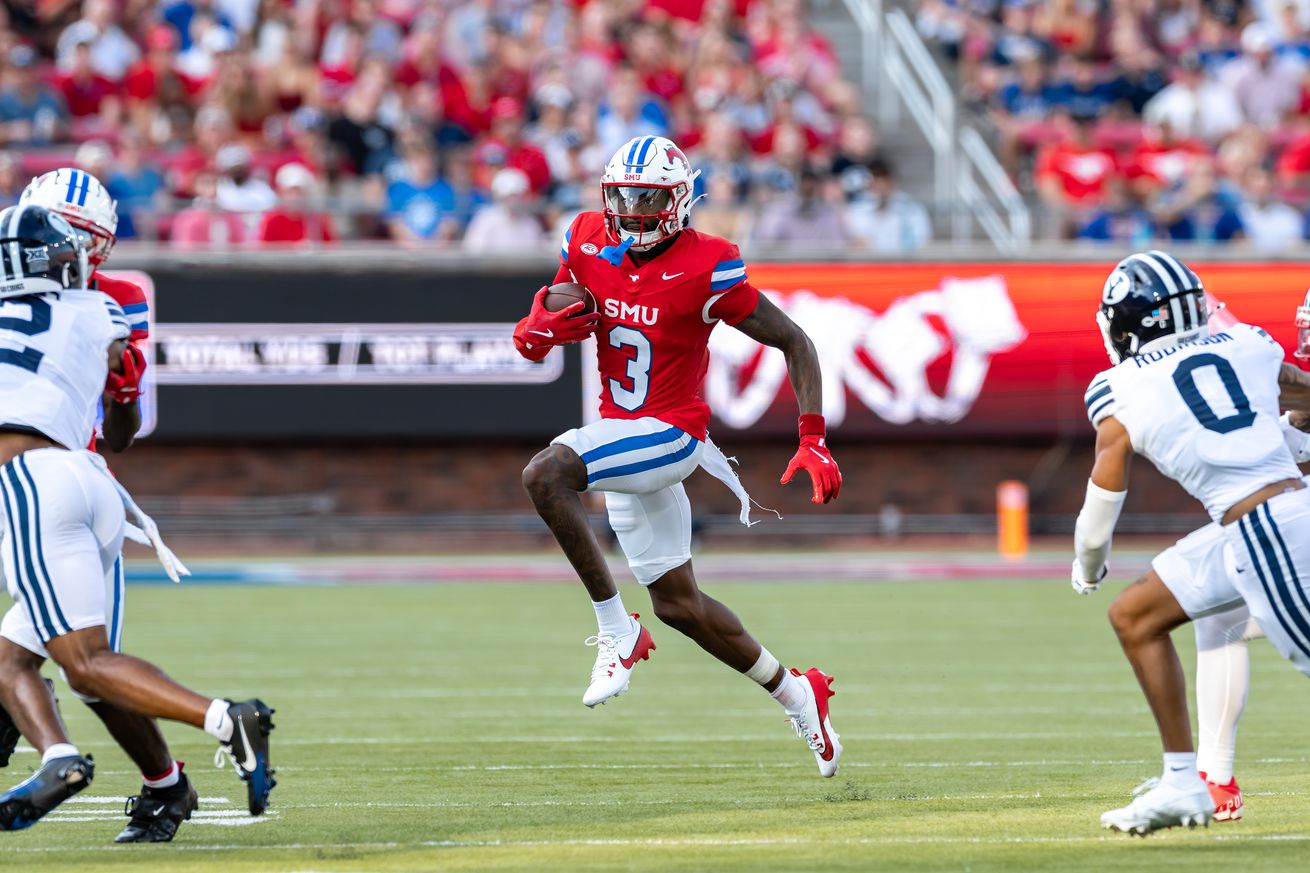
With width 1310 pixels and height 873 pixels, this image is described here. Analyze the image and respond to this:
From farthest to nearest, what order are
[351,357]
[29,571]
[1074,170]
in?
1. [1074,170]
2. [351,357]
3. [29,571]

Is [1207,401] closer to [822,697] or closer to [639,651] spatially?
[822,697]

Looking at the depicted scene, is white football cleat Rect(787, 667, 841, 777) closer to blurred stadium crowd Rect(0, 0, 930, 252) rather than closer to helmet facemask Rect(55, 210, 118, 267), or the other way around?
helmet facemask Rect(55, 210, 118, 267)

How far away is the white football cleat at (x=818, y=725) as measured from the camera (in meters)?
6.92

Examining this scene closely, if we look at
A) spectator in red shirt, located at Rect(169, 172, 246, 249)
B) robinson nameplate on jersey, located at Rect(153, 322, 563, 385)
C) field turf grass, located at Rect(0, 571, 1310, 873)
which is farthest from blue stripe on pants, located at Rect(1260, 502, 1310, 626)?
spectator in red shirt, located at Rect(169, 172, 246, 249)

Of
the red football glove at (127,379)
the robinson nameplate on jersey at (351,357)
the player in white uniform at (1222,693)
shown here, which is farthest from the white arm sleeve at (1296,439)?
the robinson nameplate on jersey at (351,357)

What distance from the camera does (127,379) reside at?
5.71m

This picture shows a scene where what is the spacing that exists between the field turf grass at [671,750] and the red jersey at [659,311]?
1.33 m

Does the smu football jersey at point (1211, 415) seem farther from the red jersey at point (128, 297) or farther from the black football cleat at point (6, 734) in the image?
the black football cleat at point (6, 734)

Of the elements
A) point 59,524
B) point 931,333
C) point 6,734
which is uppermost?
point 59,524

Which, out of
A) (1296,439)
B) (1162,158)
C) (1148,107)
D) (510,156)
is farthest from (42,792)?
(1148,107)

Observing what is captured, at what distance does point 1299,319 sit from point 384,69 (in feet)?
41.3

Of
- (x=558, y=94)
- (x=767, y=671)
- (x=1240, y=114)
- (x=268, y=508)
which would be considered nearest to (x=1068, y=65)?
(x=1240, y=114)

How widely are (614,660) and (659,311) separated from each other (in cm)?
122

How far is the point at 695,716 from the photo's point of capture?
8.69m
